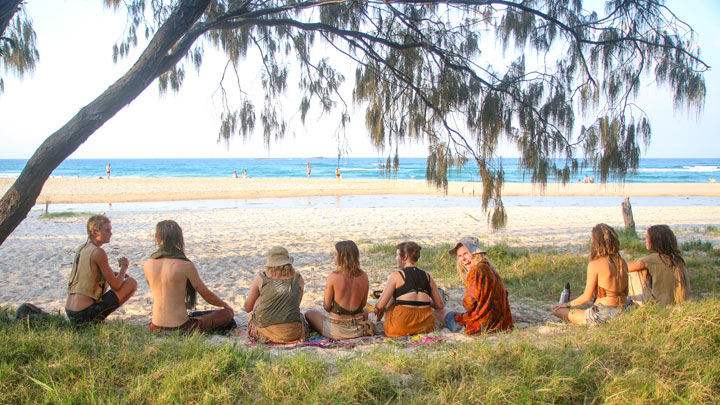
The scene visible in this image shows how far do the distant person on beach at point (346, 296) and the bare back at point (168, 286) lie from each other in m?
1.17

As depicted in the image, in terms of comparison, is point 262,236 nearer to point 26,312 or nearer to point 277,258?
point 26,312

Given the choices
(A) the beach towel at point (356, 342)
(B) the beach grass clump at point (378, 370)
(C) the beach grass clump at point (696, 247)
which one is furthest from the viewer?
(C) the beach grass clump at point (696, 247)

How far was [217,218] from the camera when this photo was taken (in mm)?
14672

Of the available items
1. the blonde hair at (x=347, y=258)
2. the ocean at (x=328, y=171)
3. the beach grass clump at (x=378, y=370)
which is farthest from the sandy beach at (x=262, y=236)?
the ocean at (x=328, y=171)

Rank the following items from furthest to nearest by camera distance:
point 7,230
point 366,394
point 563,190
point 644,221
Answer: point 563,190 < point 644,221 < point 7,230 < point 366,394

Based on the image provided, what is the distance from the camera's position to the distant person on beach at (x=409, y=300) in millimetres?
4062

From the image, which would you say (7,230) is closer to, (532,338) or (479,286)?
(479,286)

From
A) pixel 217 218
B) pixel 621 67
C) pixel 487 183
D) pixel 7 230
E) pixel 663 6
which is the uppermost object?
pixel 663 6

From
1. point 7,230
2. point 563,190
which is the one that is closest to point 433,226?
point 7,230

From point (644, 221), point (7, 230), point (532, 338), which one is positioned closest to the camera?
point (532, 338)

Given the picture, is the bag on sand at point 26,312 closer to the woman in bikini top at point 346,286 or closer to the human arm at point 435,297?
the woman in bikini top at point 346,286

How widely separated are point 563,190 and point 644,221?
13592mm

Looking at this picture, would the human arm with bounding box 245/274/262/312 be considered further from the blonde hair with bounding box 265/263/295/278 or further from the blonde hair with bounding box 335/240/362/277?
the blonde hair with bounding box 335/240/362/277

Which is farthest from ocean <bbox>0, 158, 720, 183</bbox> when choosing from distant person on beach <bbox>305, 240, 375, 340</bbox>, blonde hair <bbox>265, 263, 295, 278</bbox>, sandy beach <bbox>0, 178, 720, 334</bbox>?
blonde hair <bbox>265, 263, 295, 278</bbox>
